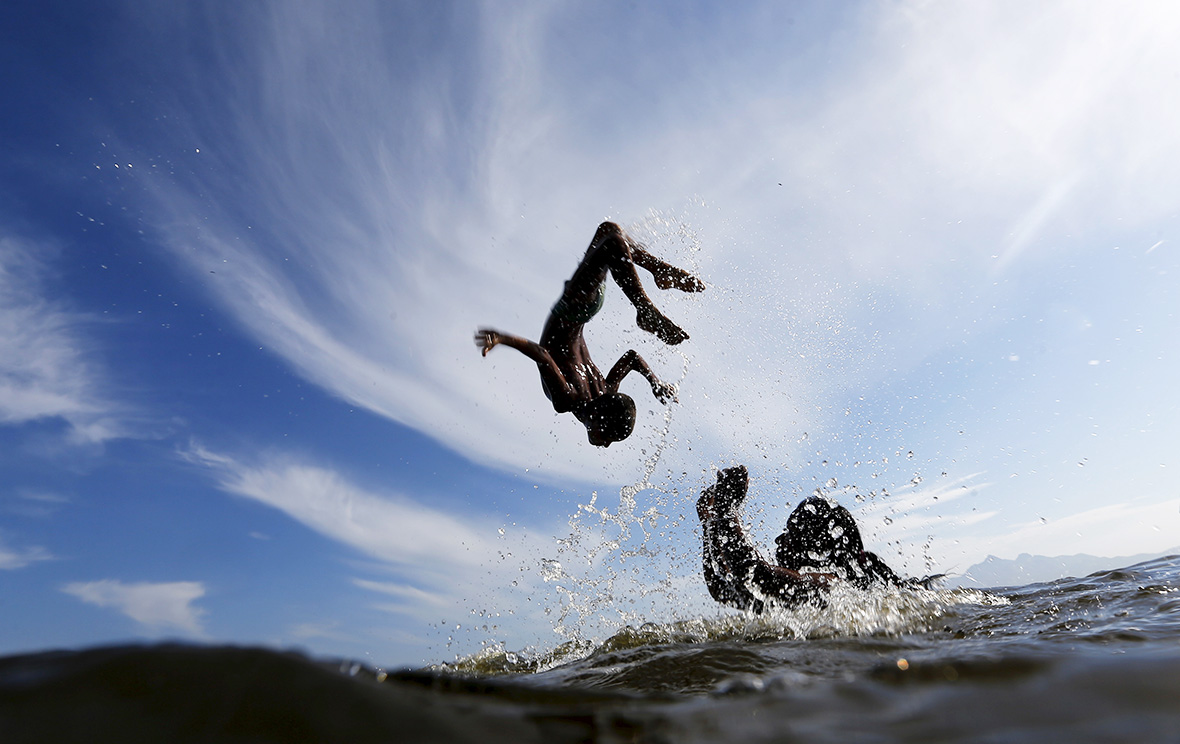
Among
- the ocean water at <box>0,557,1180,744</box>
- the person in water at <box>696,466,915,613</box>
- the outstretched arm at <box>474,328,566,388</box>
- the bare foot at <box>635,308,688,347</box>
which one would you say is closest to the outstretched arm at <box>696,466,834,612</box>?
the person in water at <box>696,466,915,613</box>

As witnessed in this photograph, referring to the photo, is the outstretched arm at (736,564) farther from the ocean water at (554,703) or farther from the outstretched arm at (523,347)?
the ocean water at (554,703)

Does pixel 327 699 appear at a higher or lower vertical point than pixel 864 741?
higher

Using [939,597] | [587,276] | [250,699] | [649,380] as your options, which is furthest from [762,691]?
[939,597]

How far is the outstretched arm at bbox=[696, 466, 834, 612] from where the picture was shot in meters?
6.70

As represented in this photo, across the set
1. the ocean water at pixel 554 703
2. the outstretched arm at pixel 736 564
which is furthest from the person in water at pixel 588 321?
the ocean water at pixel 554 703

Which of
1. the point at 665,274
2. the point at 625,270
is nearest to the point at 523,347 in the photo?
the point at 625,270

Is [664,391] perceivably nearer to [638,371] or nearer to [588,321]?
[638,371]

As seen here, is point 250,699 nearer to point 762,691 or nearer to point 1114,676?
point 762,691

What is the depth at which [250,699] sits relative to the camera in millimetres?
1323

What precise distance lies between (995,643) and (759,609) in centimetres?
332

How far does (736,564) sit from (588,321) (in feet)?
12.6

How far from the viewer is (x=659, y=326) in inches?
270

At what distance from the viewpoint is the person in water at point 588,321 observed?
651 cm

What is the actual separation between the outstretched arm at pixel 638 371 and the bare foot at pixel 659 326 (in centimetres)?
110
